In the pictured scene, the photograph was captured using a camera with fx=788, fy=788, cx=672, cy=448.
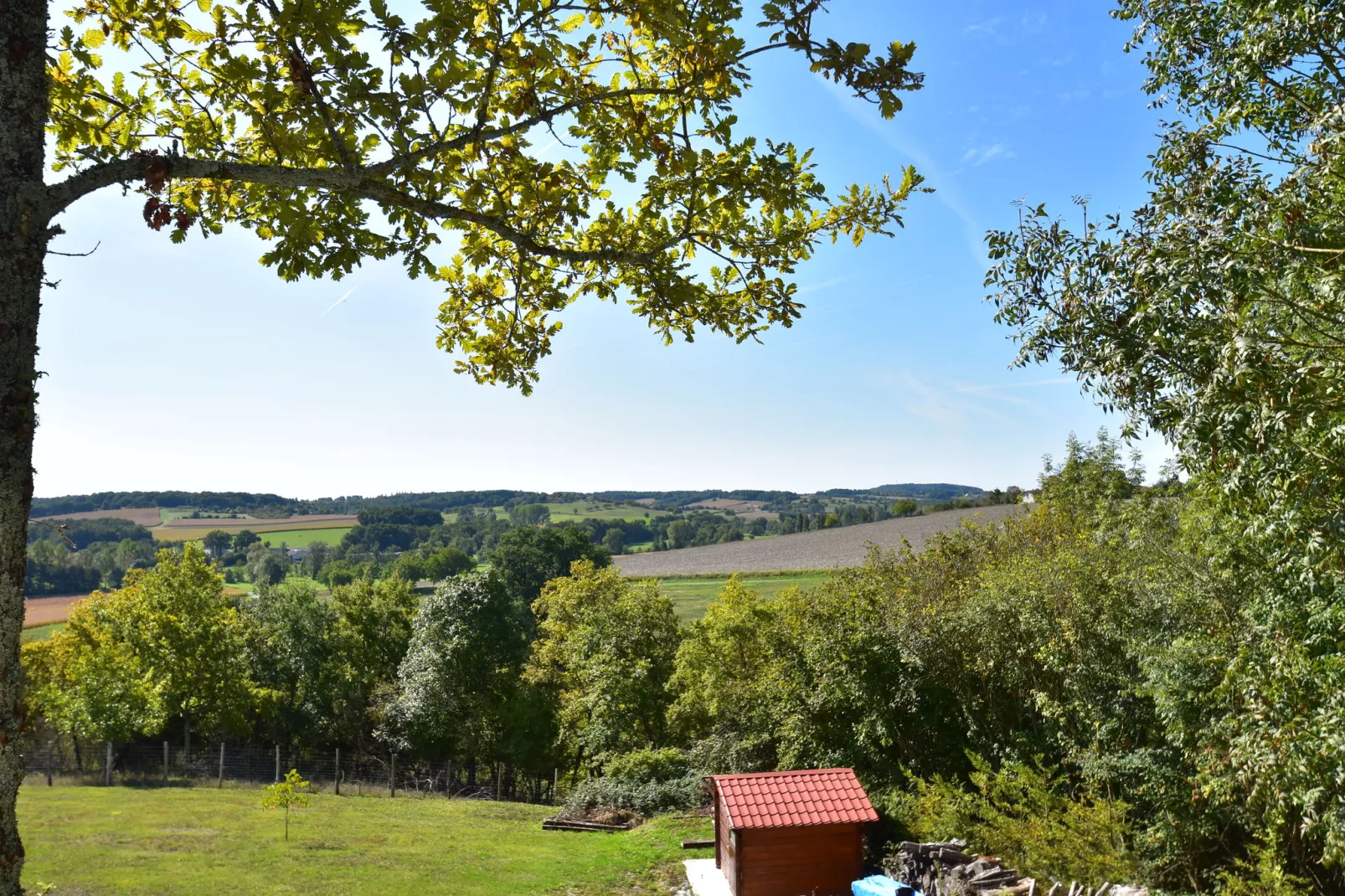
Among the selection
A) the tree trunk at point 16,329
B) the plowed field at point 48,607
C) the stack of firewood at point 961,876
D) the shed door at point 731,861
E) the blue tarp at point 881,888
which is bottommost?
the shed door at point 731,861

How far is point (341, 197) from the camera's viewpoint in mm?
3295

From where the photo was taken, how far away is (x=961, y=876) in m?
11.4

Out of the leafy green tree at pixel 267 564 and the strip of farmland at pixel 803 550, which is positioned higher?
the strip of farmland at pixel 803 550

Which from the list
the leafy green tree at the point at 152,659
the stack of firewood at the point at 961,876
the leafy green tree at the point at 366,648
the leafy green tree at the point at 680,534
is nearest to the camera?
the stack of firewood at the point at 961,876

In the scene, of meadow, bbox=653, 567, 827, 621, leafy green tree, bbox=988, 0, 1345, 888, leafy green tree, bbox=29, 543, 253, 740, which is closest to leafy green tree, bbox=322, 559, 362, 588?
leafy green tree, bbox=29, 543, 253, 740

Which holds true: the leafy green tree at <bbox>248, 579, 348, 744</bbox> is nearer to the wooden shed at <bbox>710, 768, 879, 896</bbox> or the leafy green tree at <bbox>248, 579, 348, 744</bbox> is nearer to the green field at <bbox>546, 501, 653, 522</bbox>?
the wooden shed at <bbox>710, 768, 879, 896</bbox>

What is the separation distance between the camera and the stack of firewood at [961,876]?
10.1 m

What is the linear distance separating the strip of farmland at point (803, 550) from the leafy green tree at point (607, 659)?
11.9 m

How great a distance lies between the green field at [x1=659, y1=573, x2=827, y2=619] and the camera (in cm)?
3538

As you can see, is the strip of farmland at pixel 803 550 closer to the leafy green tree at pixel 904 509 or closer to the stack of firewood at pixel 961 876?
the leafy green tree at pixel 904 509

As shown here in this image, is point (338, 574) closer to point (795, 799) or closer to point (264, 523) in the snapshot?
point (264, 523)

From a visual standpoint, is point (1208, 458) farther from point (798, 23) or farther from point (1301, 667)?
point (798, 23)

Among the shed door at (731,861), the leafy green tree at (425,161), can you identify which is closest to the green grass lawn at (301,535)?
the shed door at (731,861)

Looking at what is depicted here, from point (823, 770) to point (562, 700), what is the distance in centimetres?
1708
